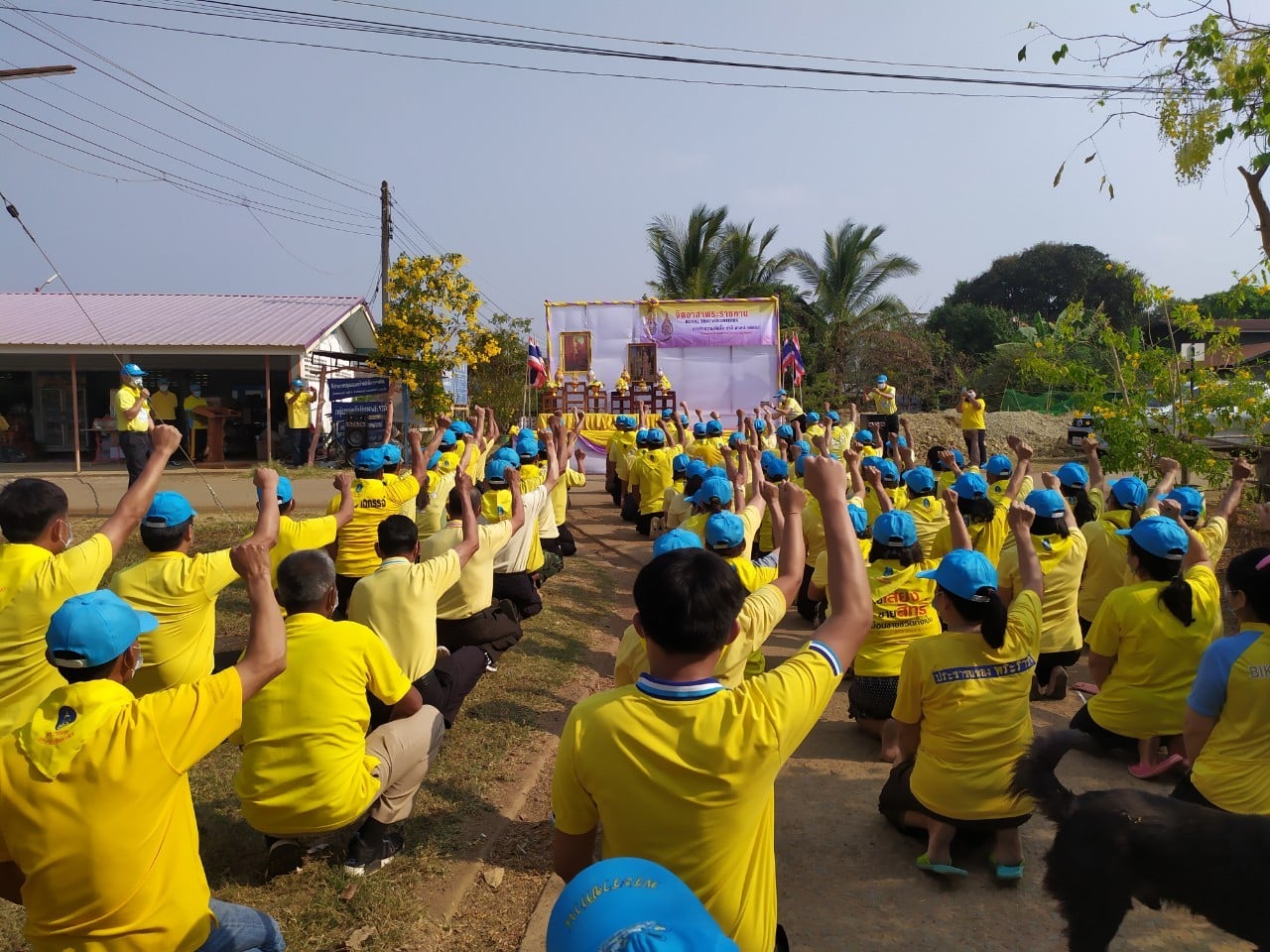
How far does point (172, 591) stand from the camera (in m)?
4.04

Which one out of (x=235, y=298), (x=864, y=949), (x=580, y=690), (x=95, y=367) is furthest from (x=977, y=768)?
(x=235, y=298)

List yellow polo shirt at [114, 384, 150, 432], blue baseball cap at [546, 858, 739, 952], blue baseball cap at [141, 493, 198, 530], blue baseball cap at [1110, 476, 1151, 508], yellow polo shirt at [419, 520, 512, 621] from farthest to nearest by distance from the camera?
yellow polo shirt at [114, 384, 150, 432] < blue baseball cap at [1110, 476, 1151, 508] < yellow polo shirt at [419, 520, 512, 621] < blue baseball cap at [141, 493, 198, 530] < blue baseball cap at [546, 858, 739, 952]

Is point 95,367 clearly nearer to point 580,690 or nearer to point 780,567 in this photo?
point 580,690

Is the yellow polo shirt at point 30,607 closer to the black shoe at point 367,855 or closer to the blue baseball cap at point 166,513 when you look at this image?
the blue baseball cap at point 166,513

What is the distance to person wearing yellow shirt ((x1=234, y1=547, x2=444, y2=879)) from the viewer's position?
3.27 m

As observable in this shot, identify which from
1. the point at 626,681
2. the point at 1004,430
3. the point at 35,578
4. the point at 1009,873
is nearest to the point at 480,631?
the point at 626,681

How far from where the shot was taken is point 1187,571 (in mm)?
4098

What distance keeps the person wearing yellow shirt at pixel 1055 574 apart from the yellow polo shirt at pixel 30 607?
4.65m

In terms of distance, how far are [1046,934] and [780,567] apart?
5.97 feet

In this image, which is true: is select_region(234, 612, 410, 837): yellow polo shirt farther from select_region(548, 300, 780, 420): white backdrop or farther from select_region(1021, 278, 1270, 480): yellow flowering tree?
select_region(548, 300, 780, 420): white backdrop

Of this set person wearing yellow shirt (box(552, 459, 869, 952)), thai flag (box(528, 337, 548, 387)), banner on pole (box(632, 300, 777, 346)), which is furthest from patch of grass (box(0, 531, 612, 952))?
banner on pole (box(632, 300, 777, 346))

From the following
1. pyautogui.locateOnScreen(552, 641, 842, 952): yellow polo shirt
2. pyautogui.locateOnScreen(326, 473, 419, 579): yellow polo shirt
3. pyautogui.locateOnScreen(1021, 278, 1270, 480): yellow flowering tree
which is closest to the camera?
pyautogui.locateOnScreen(552, 641, 842, 952): yellow polo shirt

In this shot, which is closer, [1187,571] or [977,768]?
[977,768]

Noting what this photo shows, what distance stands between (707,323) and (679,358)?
926 millimetres
